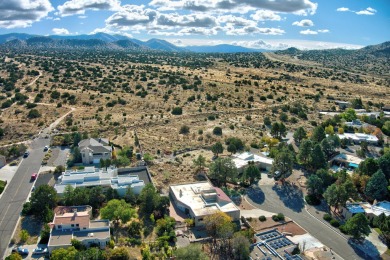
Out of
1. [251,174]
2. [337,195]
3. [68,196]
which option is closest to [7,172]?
[68,196]

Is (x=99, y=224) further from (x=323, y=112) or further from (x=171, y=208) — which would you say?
(x=323, y=112)

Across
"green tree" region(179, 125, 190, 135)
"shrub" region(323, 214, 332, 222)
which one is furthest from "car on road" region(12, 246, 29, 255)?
"green tree" region(179, 125, 190, 135)

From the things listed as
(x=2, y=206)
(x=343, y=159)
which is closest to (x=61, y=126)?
(x=2, y=206)

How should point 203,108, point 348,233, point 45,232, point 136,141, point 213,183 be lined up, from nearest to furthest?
point 45,232 < point 348,233 < point 213,183 < point 136,141 < point 203,108

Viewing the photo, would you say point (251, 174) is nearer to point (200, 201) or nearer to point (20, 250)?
point (200, 201)

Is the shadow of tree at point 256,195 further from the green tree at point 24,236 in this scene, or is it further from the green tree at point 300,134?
the green tree at point 24,236

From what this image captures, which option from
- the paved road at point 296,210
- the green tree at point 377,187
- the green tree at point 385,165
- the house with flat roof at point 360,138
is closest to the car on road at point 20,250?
the paved road at point 296,210
